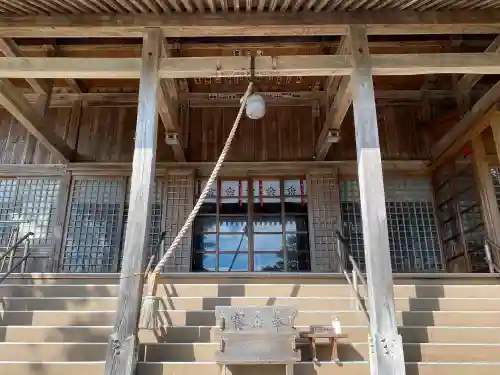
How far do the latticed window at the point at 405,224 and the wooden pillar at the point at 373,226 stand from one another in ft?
12.2

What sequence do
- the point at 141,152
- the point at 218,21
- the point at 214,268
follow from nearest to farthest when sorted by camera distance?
the point at 141,152 < the point at 218,21 < the point at 214,268

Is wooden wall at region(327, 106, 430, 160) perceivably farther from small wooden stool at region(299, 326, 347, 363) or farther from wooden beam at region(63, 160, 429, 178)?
small wooden stool at region(299, 326, 347, 363)

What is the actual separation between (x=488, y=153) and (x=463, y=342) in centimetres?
409

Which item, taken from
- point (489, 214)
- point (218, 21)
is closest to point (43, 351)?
point (218, 21)

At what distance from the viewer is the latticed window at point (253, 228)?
8133mm

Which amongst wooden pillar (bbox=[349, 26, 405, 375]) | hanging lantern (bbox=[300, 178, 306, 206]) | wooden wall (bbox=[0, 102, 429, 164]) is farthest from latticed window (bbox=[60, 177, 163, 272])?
wooden pillar (bbox=[349, 26, 405, 375])

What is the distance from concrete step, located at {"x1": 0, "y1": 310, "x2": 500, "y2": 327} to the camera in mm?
4660

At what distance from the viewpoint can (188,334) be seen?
14.5ft

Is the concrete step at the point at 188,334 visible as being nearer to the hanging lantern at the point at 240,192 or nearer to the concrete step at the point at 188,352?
the concrete step at the point at 188,352

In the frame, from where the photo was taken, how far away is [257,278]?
5.71 metres

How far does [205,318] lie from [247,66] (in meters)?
2.89

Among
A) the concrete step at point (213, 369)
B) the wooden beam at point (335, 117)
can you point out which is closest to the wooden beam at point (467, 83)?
the wooden beam at point (335, 117)

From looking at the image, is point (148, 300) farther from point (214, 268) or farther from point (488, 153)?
point (488, 153)

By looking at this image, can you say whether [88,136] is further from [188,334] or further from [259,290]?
[188,334]
